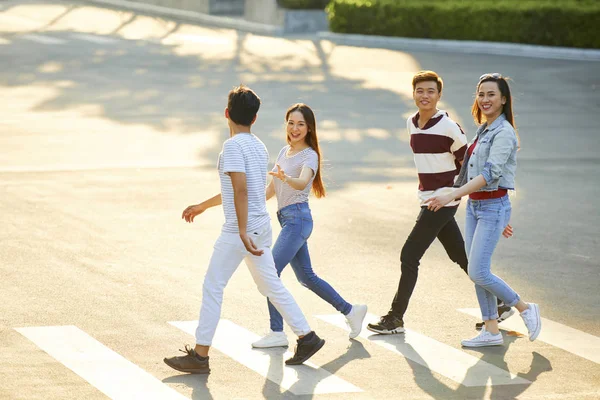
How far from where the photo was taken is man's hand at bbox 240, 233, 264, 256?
7.16 meters

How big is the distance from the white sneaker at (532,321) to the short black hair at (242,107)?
251 cm

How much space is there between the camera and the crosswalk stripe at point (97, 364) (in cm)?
689

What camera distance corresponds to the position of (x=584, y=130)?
19.8 meters

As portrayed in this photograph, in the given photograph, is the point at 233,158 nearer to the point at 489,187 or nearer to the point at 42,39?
the point at 489,187

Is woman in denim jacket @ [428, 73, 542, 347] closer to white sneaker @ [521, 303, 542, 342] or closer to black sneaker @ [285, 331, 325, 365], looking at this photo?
white sneaker @ [521, 303, 542, 342]

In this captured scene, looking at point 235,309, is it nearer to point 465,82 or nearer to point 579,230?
point 579,230

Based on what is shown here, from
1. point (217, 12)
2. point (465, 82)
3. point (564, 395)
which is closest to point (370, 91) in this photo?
point (465, 82)

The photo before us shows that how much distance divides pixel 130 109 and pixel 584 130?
828 cm

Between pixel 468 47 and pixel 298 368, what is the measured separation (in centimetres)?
2266

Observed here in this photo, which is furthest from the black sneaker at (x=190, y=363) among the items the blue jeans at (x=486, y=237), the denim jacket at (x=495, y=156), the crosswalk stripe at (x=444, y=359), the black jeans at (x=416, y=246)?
the denim jacket at (x=495, y=156)

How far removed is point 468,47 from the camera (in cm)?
2914

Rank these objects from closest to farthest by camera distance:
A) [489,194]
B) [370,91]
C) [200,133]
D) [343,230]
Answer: [489,194] < [343,230] < [200,133] < [370,91]

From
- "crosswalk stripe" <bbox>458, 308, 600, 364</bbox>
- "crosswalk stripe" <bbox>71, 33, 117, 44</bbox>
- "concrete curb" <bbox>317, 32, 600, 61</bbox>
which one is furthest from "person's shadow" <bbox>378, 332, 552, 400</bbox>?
"crosswalk stripe" <bbox>71, 33, 117, 44</bbox>

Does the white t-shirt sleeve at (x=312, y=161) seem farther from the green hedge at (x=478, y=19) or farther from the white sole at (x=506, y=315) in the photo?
the green hedge at (x=478, y=19)
